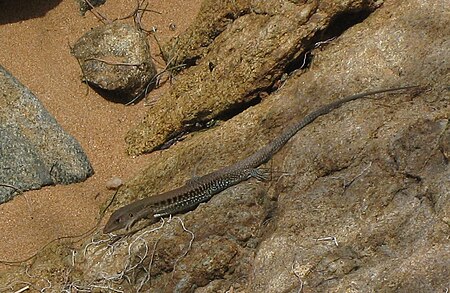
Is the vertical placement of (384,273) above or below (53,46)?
below

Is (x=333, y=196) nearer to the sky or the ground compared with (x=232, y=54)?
nearer to the ground

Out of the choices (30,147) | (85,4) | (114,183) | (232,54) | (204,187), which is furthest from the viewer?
(85,4)

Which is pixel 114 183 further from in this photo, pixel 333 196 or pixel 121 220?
pixel 333 196

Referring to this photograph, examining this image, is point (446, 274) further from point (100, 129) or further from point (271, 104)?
point (100, 129)

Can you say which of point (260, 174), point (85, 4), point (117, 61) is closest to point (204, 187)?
point (260, 174)

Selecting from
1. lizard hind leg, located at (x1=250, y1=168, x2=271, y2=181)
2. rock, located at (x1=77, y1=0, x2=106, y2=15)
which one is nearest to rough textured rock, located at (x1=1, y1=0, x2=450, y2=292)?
lizard hind leg, located at (x1=250, y1=168, x2=271, y2=181)

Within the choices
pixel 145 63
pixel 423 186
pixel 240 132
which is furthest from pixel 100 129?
pixel 423 186
